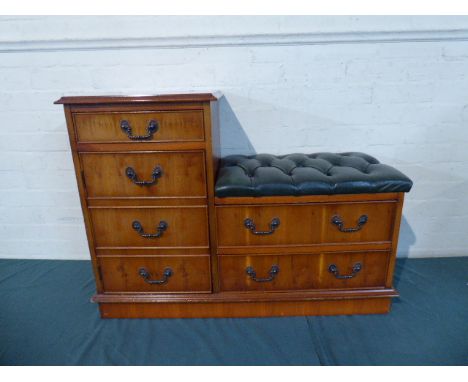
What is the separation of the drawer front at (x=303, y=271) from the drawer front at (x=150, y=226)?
194 millimetres

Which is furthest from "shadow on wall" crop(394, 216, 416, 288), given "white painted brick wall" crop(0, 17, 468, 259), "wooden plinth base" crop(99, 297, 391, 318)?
"wooden plinth base" crop(99, 297, 391, 318)

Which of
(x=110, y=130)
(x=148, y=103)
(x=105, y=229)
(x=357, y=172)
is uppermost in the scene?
(x=148, y=103)

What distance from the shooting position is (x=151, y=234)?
158 centimetres

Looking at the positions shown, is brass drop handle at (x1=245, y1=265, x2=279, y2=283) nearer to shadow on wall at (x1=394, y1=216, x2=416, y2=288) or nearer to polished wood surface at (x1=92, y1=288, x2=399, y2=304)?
polished wood surface at (x1=92, y1=288, x2=399, y2=304)

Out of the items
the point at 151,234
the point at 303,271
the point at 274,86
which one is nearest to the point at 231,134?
the point at 274,86

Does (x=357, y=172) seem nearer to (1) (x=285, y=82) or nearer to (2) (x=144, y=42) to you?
(1) (x=285, y=82)

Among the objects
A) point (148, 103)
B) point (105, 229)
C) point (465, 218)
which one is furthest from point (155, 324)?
point (465, 218)

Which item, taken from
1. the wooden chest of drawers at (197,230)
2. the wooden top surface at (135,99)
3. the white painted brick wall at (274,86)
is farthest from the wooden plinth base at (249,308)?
the wooden top surface at (135,99)

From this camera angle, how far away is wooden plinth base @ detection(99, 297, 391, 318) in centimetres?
169

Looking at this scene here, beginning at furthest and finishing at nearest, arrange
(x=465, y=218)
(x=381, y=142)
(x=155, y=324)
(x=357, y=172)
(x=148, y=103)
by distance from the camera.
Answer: (x=465, y=218), (x=381, y=142), (x=155, y=324), (x=357, y=172), (x=148, y=103)

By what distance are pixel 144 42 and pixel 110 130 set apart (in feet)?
2.13

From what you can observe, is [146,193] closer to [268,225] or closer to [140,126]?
[140,126]

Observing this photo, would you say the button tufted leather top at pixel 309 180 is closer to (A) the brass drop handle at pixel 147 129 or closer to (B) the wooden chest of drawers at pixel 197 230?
(B) the wooden chest of drawers at pixel 197 230

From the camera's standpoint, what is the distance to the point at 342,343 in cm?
154
